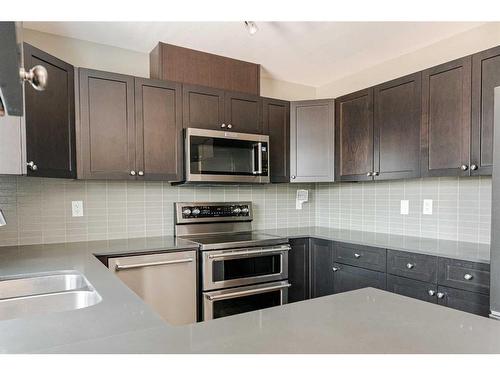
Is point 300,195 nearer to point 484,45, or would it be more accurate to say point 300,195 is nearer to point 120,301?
point 484,45

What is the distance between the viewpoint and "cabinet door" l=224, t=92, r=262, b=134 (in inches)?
110

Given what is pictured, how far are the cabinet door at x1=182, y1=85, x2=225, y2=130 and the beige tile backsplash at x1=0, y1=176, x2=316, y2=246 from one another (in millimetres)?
594

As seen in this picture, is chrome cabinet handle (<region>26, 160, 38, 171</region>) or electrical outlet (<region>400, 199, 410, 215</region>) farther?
electrical outlet (<region>400, 199, 410, 215</region>)

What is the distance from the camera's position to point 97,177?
2338mm

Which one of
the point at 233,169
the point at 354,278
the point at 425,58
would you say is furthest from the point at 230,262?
the point at 425,58

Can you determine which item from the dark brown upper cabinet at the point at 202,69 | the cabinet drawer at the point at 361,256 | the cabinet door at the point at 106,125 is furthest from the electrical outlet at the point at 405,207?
the cabinet door at the point at 106,125

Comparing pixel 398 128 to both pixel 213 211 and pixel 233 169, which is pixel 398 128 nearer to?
pixel 233 169

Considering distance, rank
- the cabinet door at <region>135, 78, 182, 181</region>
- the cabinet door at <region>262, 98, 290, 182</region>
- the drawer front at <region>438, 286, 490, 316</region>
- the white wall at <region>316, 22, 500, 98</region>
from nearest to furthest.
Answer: the drawer front at <region>438, 286, 490, 316</region> < the white wall at <region>316, 22, 500, 98</region> < the cabinet door at <region>135, 78, 182, 181</region> < the cabinet door at <region>262, 98, 290, 182</region>

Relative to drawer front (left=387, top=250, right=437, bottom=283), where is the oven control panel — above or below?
above

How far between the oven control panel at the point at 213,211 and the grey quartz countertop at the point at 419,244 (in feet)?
1.49

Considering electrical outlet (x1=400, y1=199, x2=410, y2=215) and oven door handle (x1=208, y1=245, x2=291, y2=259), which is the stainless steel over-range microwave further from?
electrical outlet (x1=400, y1=199, x2=410, y2=215)

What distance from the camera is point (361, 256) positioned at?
249 cm

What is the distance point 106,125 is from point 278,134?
142 cm

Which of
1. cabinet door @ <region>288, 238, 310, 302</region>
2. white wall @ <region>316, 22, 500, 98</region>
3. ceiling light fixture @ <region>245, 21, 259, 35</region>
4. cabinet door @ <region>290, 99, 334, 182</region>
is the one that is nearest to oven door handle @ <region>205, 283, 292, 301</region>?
cabinet door @ <region>288, 238, 310, 302</region>
